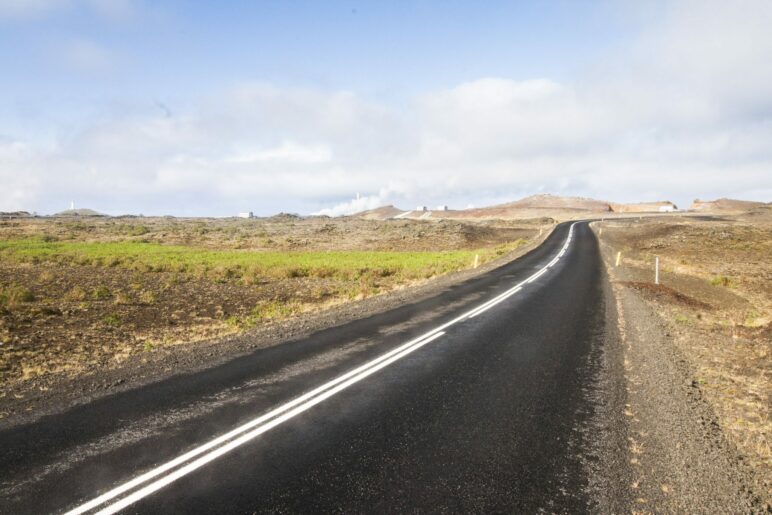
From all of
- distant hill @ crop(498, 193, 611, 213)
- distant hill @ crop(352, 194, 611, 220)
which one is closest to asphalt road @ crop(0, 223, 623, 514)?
distant hill @ crop(352, 194, 611, 220)

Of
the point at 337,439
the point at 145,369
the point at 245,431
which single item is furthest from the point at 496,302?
the point at 245,431

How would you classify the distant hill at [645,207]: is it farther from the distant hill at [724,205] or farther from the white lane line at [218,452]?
the white lane line at [218,452]

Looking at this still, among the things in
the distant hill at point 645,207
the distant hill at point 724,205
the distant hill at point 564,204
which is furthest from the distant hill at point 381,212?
the distant hill at point 724,205

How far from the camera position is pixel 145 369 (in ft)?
24.4

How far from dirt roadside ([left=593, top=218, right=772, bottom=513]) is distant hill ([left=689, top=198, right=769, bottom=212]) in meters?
125

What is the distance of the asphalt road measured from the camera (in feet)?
12.2

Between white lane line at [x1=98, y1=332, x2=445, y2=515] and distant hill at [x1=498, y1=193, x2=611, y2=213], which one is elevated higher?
distant hill at [x1=498, y1=193, x2=611, y2=213]

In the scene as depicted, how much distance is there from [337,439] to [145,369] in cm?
470

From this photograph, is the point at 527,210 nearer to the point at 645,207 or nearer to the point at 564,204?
the point at 564,204

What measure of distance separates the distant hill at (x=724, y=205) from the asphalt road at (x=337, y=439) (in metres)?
132

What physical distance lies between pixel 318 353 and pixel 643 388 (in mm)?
5800

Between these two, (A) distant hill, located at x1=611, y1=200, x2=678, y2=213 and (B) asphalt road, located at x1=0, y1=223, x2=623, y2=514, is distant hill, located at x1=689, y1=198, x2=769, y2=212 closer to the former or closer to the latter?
(A) distant hill, located at x1=611, y1=200, x2=678, y2=213

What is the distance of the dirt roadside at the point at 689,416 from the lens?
3945 mm

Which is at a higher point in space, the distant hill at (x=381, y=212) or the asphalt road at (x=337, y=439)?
the distant hill at (x=381, y=212)
